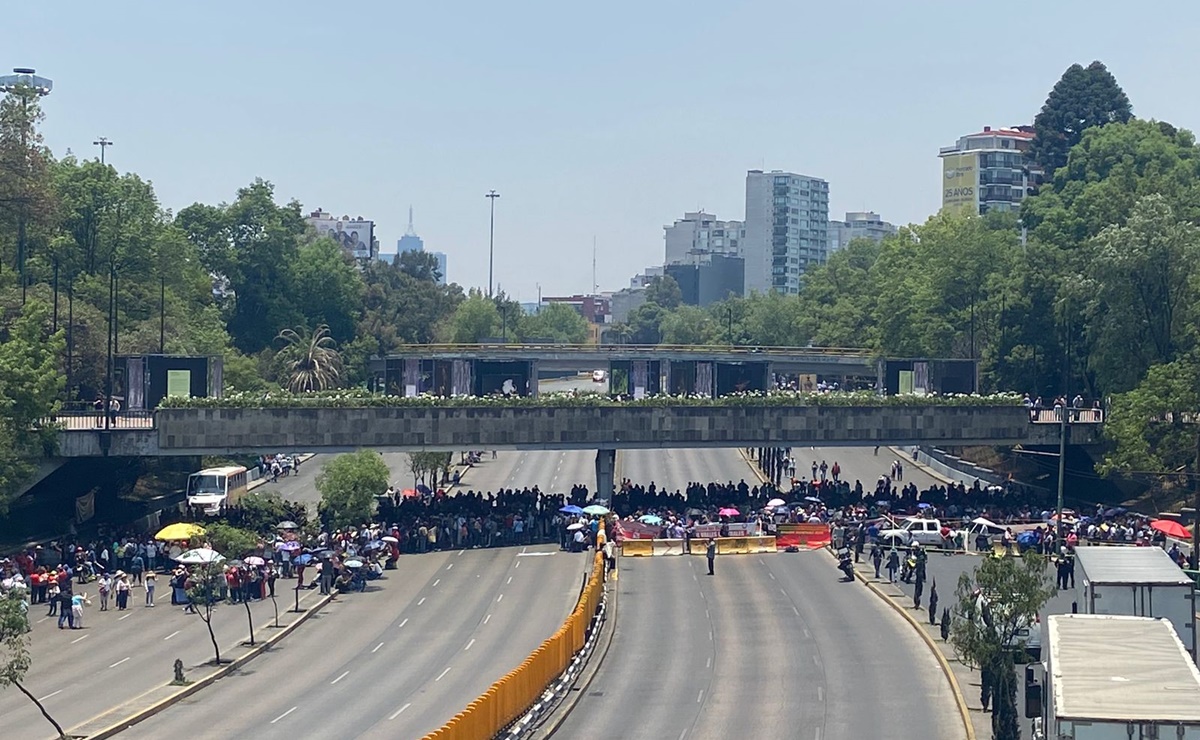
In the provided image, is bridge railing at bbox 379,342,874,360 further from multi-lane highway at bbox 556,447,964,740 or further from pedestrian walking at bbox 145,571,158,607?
pedestrian walking at bbox 145,571,158,607

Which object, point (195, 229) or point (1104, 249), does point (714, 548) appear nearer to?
point (1104, 249)

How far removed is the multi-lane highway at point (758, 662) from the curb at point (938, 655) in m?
0.23

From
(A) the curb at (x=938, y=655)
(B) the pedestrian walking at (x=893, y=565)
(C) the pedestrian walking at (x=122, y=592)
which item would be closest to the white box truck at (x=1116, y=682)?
(A) the curb at (x=938, y=655)

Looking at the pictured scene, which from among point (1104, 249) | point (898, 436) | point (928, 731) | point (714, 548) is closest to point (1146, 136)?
point (1104, 249)

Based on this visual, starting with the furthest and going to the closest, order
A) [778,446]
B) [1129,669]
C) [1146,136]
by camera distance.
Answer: [1146,136], [778,446], [1129,669]

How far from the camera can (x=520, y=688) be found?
116ft

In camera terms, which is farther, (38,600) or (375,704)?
(38,600)

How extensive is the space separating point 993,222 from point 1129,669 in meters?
117

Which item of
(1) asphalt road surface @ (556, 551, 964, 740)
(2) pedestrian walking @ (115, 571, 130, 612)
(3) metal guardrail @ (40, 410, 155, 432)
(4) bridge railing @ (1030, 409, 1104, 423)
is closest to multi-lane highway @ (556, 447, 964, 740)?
(1) asphalt road surface @ (556, 551, 964, 740)

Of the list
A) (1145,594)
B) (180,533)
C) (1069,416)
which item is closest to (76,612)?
(180,533)

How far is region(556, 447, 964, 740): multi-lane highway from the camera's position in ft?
121

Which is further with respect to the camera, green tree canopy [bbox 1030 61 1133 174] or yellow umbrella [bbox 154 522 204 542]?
green tree canopy [bbox 1030 61 1133 174]

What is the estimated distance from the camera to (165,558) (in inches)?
2419

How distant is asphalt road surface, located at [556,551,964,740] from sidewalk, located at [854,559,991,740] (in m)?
0.36
